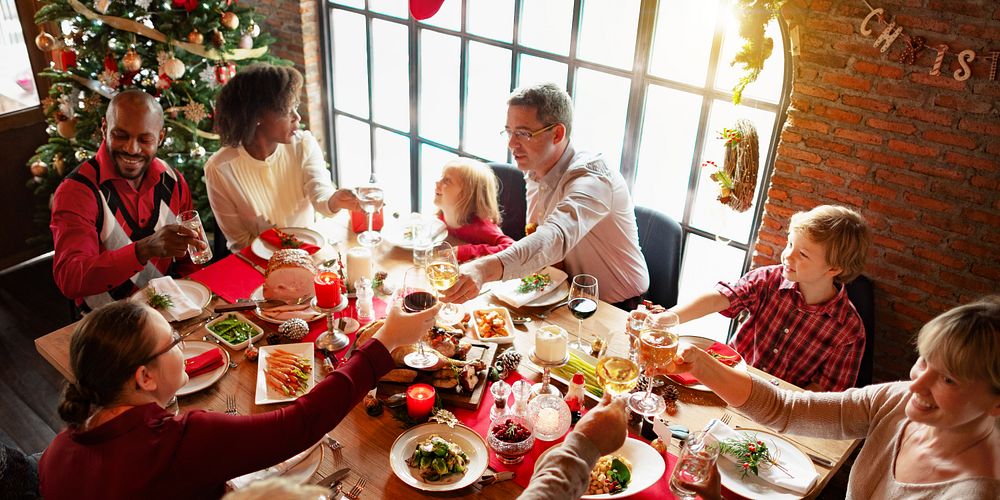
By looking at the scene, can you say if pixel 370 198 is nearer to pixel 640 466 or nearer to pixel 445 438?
pixel 445 438

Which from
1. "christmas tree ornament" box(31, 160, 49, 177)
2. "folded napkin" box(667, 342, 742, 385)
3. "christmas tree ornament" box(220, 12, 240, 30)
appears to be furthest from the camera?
"christmas tree ornament" box(31, 160, 49, 177)

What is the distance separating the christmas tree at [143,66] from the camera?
4.02 metres

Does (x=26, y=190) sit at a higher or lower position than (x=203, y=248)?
lower

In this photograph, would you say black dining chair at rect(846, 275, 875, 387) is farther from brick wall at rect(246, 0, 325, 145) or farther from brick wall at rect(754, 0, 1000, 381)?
brick wall at rect(246, 0, 325, 145)

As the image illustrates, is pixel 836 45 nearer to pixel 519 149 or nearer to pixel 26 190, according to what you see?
pixel 519 149

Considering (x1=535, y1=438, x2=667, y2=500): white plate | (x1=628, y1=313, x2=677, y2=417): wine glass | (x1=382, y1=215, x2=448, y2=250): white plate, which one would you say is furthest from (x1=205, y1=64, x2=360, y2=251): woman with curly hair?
(x1=535, y1=438, x2=667, y2=500): white plate

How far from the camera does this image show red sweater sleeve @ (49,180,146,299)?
106 inches

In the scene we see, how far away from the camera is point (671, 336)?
6.45 ft

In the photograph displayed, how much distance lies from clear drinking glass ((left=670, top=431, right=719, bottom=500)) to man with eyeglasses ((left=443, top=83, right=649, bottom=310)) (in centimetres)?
110

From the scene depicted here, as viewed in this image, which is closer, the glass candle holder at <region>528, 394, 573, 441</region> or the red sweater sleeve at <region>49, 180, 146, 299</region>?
the glass candle holder at <region>528, 394, 573, 441</region>

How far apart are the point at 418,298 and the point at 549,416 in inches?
21.0

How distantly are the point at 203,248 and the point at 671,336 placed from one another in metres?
1.78

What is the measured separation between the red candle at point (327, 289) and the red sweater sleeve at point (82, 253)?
784 millimetres

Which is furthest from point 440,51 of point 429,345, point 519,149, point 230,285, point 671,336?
point 671,336
